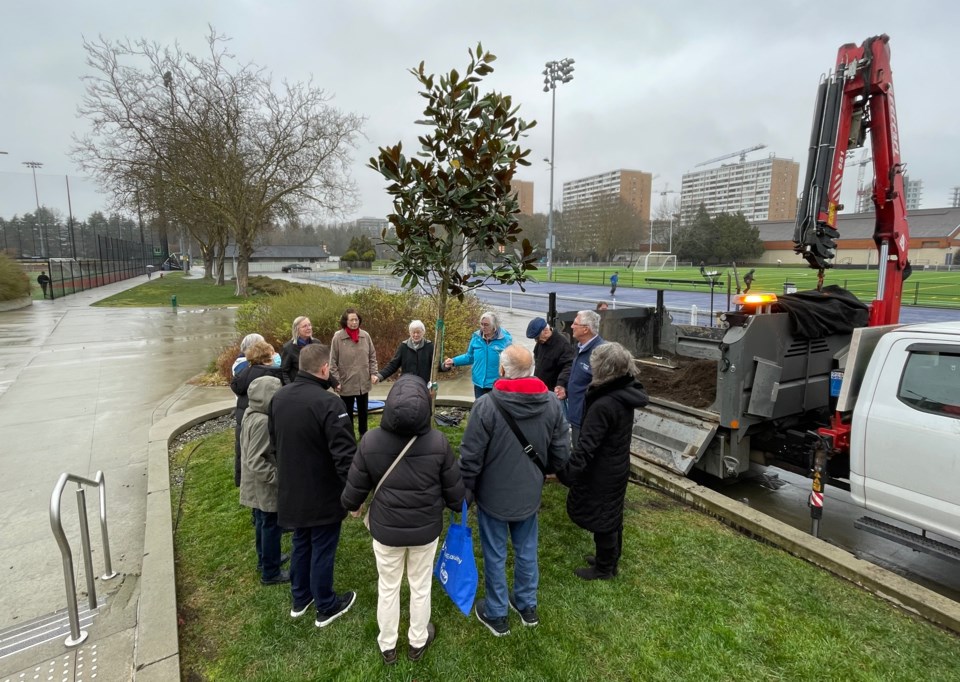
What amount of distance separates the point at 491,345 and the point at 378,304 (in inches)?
230

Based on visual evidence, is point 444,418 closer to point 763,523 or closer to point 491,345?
point 491,345

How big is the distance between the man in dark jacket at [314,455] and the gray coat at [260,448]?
0.18 metres

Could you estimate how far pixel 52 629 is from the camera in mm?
3191

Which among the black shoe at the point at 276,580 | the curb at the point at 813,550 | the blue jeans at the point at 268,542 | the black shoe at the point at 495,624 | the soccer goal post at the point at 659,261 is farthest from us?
the soccer goal post at the point at 659,261

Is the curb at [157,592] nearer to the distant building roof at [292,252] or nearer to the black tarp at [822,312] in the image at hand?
the black tarp at [822,312]

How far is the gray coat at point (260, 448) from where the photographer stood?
3.25 meters

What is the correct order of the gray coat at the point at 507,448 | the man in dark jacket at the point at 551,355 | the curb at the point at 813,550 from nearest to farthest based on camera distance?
1. the gray coat at the point at 507,448
2. the curb at the point at 813,550
3. the man in dark jacket at the point at 551,355

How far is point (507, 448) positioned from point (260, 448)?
158cm

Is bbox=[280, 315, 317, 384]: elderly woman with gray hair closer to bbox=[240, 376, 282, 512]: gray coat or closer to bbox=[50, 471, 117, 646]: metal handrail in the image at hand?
bbox=[50, 471, 117, 646]: metal handrail

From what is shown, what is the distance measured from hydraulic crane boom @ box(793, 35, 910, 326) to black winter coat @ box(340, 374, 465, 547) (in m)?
5.20

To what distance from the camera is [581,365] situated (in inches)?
181

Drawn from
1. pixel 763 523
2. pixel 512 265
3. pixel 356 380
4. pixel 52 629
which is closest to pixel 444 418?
pixel 356 380

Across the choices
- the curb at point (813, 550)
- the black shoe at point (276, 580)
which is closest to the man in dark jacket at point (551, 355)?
the curb at point (813, 550)

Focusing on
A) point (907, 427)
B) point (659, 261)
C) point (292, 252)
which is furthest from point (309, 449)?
point (292, 252)
